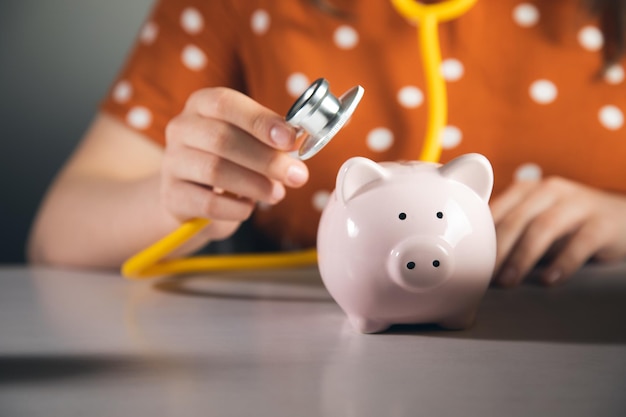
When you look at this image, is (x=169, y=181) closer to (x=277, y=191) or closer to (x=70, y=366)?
(x=277, y=191)

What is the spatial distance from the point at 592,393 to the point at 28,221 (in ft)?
2.33

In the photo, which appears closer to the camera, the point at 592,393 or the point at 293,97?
the point at 592,393

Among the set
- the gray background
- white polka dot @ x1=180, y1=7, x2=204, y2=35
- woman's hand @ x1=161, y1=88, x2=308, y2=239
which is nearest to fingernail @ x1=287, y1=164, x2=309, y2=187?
woman's hand @ x1=161, y1=88, x2=308, y2=239

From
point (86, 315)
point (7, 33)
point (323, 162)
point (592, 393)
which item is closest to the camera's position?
point (592, 393)

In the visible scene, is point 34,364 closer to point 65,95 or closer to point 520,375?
point 520,375

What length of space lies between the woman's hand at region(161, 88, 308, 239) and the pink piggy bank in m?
0.06

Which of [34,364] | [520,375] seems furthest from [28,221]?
[520,375]

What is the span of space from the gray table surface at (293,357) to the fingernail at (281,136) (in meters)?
0.09

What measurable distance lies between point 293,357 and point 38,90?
24.7 inches

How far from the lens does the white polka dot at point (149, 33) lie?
703 mm

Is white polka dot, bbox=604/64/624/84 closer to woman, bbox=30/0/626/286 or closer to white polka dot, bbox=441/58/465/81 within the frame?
woman, bbox=30/0/626/286

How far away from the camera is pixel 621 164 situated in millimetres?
623

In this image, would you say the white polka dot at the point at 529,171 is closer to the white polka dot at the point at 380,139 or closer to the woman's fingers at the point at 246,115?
the white polka dot at the point at 380,139

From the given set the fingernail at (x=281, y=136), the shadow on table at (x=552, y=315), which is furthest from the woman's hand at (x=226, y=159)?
the shadow on table at (x=552, y=315)
